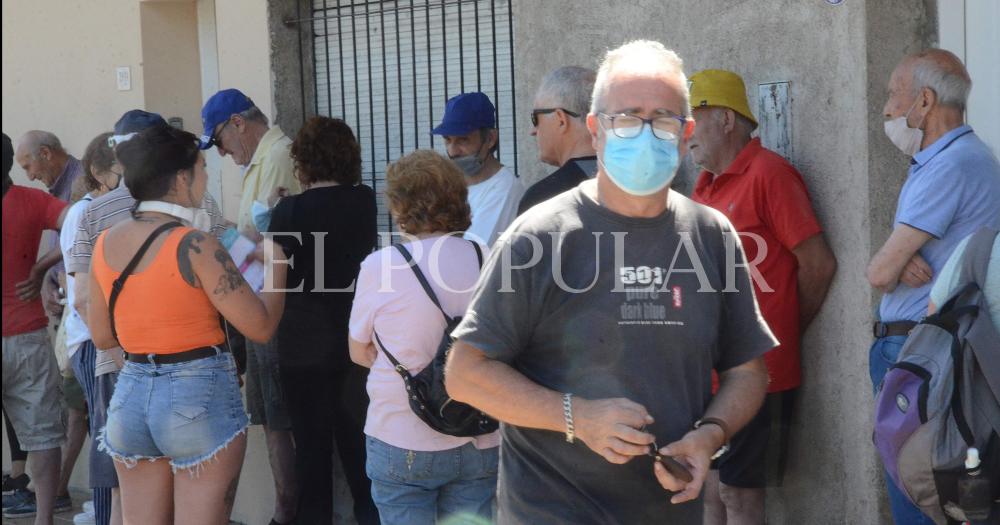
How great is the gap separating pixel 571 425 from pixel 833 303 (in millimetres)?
2213

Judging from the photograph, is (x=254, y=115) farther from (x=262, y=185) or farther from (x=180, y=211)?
(x=180, y=211)

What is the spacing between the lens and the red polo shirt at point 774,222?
14.6ft

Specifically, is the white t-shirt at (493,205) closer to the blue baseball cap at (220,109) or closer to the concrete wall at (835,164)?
the concrete wall at (835,164)

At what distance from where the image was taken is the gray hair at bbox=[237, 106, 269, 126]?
6398mm

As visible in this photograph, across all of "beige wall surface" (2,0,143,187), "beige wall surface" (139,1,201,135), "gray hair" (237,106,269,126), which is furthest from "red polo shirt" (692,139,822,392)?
"beige wall surface" (2,0,143,187)

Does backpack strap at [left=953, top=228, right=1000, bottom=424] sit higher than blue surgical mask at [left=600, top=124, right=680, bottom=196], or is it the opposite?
blue surgical mask at [left=600, top=124, right=680, bottom=196]

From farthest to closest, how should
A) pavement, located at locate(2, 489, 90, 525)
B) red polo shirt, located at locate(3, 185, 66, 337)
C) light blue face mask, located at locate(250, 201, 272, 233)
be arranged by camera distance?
pavement, located at locate(2, 489, 90, 525) → red polo shirt, located at locate(3, 185, 66, 337) → light blue face mask, located at locate(250, 201, 272, 233)

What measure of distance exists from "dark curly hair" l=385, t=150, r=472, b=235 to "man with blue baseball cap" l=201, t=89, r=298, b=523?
2116 millimetres

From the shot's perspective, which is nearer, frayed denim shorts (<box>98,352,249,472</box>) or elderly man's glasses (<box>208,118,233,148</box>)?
frayed denim shorts (<box>98,352,249,472</box>)

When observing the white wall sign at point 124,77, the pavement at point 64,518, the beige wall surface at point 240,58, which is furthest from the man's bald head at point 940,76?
the pavement at point 64,518

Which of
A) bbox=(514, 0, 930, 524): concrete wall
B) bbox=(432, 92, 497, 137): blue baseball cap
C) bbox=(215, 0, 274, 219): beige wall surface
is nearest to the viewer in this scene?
bbox=(514, 0, 930, 524): concrete wall

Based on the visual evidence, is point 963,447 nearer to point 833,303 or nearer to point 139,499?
point 833,303

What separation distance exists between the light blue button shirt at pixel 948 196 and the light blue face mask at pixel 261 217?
3120mm

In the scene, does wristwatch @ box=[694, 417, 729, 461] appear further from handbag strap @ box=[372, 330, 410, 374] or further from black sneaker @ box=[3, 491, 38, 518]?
black sneaker @ box=[3, 491, 38, 518]
